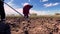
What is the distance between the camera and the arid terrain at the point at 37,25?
5.21m

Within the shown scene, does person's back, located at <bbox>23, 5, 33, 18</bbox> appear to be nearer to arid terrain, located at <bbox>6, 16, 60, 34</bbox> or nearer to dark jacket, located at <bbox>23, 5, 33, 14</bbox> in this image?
dark jacket, located at <bbox>23, 5, 33, 14</bbox>

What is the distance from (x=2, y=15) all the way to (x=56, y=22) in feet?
5.37

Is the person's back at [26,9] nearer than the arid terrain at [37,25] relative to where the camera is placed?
Yes

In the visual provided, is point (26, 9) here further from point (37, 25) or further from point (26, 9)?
point (37, 25)

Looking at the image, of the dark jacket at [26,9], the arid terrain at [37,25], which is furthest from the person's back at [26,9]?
the arid terrain at [37,25]

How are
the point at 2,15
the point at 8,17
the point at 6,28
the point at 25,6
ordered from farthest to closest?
1. the point at 8,17
2. the point at 25,6
3. the point at 2,15
4. the point at 6,28

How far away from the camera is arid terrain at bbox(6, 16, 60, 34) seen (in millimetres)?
5215

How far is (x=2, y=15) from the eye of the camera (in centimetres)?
441

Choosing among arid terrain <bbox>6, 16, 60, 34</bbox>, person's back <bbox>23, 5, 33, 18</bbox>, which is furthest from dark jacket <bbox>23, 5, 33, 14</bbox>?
arid terrain <bbox>6, 16, 60, 34</bbox>

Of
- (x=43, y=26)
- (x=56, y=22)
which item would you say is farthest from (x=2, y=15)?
(x=56, y=22)

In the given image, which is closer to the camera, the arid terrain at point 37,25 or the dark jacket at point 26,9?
the dark jacket at point 26,9

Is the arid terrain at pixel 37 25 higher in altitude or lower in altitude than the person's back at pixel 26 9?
lower

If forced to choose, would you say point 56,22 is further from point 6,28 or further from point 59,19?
point 6,28

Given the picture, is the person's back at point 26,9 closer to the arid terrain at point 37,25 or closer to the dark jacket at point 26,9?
the dark jacket at point 26,9
